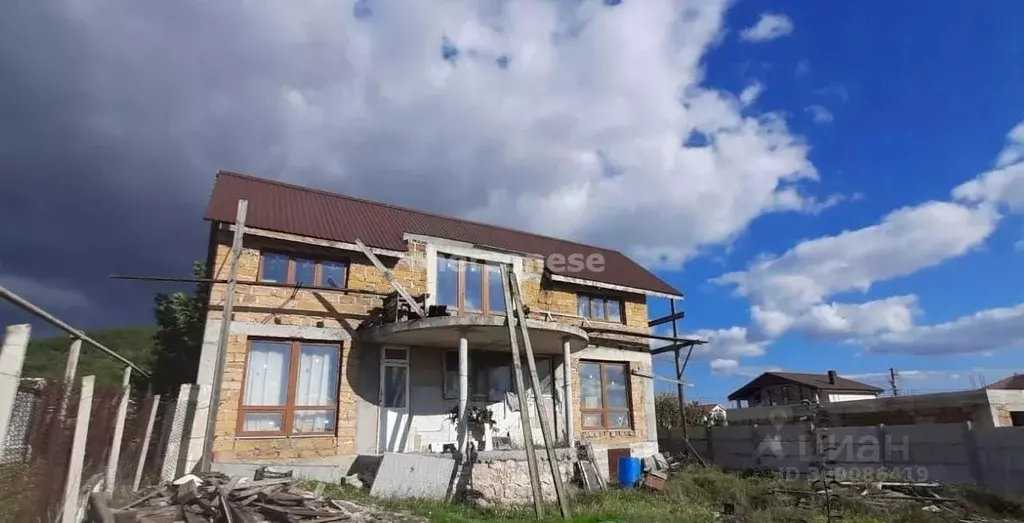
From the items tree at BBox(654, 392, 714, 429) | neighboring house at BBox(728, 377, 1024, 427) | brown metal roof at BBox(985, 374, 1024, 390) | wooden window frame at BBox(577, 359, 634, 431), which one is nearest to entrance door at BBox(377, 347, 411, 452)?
wooden window frame at BBox(577, 359, 634, 431)

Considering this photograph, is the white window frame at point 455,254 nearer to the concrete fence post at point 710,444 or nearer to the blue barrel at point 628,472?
the blue barrel at point 628,472

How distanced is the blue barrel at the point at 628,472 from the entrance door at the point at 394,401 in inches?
224

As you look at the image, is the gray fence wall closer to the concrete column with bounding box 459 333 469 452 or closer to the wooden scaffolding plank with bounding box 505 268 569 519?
the wooden scaffolding plank with bounding box 505 268 569 519

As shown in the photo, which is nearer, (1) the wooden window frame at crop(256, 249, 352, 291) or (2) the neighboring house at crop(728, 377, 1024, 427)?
(1) the wooden window frame at crop(256, 249, 352, 291)

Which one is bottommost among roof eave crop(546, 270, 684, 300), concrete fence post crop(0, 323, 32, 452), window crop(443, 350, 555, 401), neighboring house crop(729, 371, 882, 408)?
concrete fence post crop(0, 323, 32, 452)

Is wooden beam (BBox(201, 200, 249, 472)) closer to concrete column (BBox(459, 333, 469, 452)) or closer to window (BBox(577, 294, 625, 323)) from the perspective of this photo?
concrete column (BBox(459, 333, 469, 452))

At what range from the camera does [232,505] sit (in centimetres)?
803

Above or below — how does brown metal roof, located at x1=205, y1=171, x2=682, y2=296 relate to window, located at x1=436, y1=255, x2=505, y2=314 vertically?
above

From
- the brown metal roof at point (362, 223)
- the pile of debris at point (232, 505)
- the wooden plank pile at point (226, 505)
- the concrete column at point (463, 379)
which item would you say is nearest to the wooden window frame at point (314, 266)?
the brown metal roof at point (362, 223)

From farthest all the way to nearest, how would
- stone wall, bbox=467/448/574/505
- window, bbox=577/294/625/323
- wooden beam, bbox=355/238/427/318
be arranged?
window, bbox=577/294/625/323, wooden beam, bbox=355/238/427/318, stone wall, bbox=467/448/574/505

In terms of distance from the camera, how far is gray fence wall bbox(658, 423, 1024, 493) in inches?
505

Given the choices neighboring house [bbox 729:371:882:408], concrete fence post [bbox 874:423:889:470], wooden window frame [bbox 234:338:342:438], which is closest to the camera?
wooden window frame [bbox 234:338:342:438]

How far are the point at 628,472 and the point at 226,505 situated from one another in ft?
33.6

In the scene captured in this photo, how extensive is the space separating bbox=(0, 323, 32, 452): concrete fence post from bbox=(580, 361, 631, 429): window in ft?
48.7
